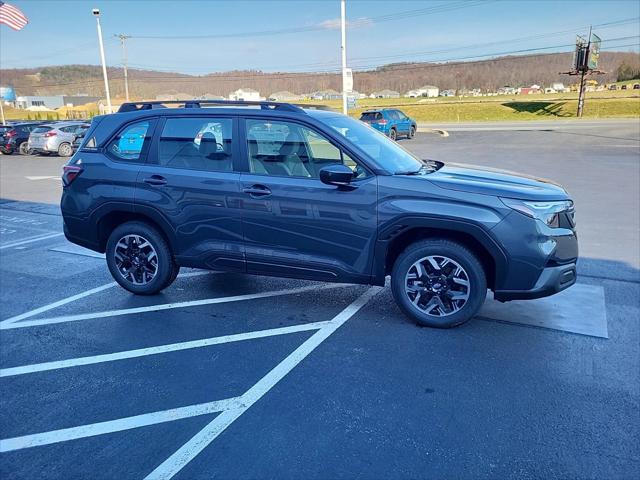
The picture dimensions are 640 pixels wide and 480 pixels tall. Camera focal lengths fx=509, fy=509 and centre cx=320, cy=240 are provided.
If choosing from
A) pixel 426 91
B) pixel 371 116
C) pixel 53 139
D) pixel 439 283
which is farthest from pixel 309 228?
pixel 426 91

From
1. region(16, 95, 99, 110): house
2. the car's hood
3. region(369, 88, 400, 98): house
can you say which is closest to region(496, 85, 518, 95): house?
region(369, 88, 400, 98): house

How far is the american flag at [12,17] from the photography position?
61.7ft

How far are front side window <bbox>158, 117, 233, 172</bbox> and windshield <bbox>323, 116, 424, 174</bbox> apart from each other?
0.98 metres

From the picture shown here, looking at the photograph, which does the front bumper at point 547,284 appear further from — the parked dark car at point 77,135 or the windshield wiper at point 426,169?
the parked dark car at point 77,135

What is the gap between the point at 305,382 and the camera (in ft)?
11.6

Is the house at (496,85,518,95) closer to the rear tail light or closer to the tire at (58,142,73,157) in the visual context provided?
the tire at (58,142,73,157)

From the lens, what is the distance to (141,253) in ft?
17.4

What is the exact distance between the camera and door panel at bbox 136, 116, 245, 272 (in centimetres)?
477

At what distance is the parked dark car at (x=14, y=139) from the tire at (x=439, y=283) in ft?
89.4

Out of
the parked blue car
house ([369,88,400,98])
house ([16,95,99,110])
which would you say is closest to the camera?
the parked blue car

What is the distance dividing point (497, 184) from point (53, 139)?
24899 millimetres

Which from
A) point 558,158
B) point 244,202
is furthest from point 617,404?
point 558,158

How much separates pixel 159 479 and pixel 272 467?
57 cm

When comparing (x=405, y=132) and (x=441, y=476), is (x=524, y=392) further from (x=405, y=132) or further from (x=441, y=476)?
(x=405, y=132)
